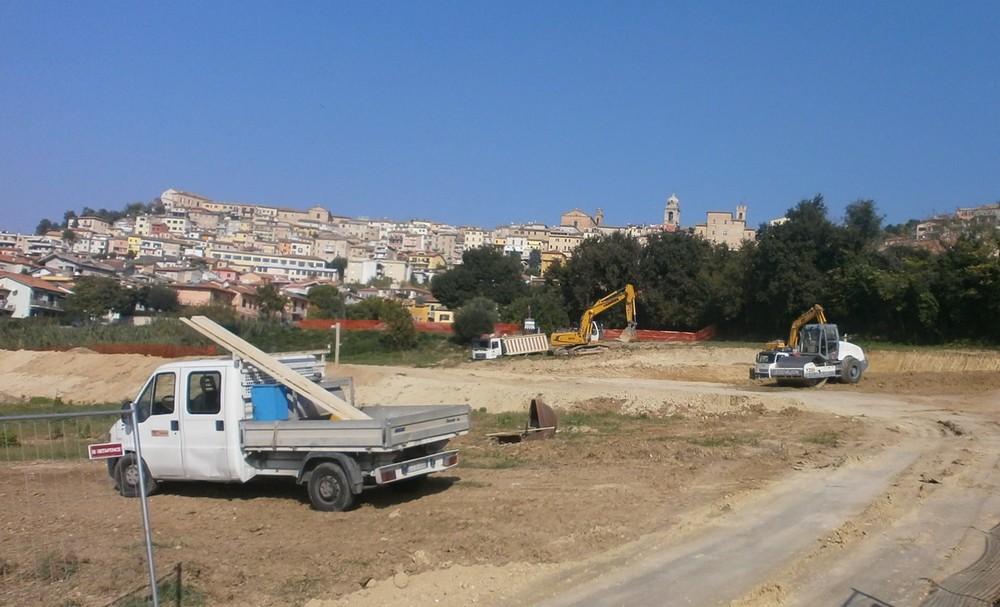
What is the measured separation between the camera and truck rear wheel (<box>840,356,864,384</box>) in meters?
31.4

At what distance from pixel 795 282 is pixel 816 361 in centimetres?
2570

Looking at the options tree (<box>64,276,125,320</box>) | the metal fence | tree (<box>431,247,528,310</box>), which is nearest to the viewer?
the metal fence

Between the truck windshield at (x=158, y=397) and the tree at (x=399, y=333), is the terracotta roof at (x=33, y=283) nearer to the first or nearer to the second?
the tree at (x=399, y=333)

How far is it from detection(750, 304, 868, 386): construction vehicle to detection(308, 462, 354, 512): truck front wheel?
2327 cm

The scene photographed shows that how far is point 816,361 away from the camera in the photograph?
30.8 meters

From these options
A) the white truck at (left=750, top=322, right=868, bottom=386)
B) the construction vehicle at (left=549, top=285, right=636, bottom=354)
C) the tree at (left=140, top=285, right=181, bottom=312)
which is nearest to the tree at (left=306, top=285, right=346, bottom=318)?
the tree at (left=140, top=285, right=181, bottom=312)

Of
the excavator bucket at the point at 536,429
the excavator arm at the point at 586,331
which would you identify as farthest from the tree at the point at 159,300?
the excavator bucket at the point at 536,429

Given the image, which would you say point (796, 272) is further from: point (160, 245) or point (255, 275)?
point (160, 245)

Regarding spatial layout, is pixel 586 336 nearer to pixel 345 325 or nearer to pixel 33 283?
pixel 345 325

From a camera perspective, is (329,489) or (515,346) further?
(515,346)

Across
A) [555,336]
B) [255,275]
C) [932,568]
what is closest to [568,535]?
[932,568]

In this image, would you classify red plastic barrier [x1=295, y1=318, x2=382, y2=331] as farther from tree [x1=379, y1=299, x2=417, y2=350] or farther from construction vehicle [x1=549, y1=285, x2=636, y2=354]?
construction vehicle [x1=549, y1=285, x2=636, y2=354]

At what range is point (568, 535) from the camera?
31.0ft

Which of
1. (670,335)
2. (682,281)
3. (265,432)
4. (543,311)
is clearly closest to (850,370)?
(265,432)
